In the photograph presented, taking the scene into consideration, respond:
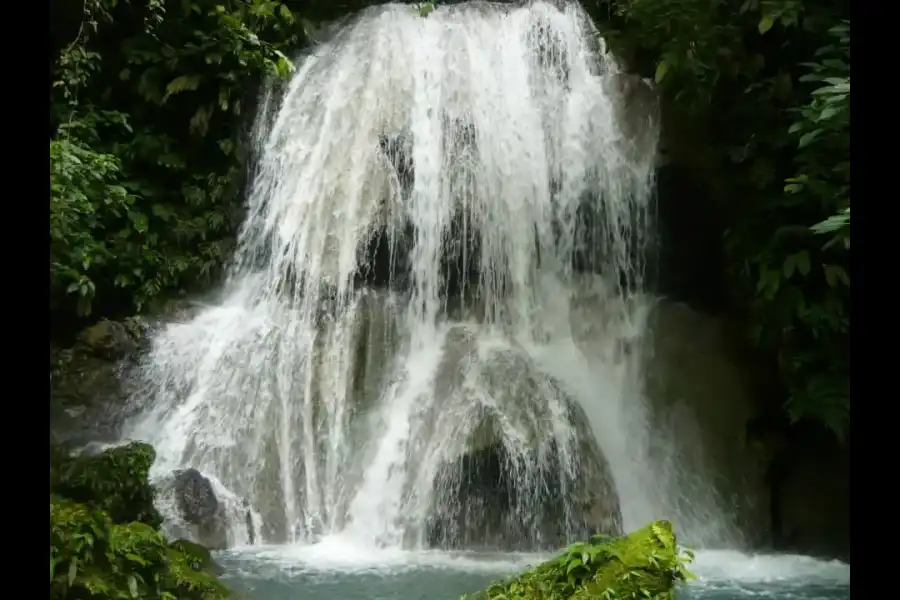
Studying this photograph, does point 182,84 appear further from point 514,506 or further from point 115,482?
point 514,506

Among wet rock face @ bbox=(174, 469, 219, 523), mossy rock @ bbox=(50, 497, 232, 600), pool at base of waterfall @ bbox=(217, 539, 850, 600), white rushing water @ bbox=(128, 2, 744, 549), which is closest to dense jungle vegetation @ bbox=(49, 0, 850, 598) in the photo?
mossy rock @ bbox=(50, 497, 232, 600)

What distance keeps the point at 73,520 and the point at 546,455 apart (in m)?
3.09

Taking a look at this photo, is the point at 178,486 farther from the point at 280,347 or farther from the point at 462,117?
the point at 462,117

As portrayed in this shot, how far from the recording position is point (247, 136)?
7219 millimetres

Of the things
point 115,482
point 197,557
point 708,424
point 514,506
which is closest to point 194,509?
point 197,557

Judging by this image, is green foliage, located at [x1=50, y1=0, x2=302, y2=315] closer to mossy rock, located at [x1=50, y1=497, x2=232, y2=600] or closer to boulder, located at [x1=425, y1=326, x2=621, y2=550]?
boulder, located at [x1=425, y1=326, x2=621, y2=550]

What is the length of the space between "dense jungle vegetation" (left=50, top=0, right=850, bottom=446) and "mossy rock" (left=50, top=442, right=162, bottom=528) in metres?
0.66

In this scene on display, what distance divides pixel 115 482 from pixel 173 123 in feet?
15.3

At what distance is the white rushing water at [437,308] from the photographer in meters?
5.04

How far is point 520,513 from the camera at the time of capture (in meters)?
4.84

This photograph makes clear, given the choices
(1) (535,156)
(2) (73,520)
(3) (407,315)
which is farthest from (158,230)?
(2) (73,520)

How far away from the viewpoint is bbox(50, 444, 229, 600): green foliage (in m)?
2.57

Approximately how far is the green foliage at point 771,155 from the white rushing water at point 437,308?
849 mm

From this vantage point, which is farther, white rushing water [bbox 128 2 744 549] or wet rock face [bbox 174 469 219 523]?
white rushing water [bbox 128 2 744 549]
